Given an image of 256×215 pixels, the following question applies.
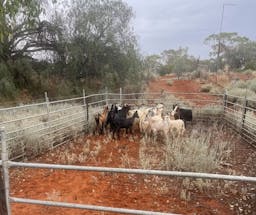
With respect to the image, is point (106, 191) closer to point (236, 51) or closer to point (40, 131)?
point (40, 131)

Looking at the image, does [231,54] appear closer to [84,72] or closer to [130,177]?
[84,72]

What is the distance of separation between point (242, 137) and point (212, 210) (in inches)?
174

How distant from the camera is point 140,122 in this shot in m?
8.09

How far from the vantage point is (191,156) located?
5.17 m

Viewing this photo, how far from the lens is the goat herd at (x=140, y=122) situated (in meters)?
7.49

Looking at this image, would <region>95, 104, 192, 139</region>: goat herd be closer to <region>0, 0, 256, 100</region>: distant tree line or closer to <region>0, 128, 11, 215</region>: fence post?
<region>0, 0, 256, 100</region>: distant tree line

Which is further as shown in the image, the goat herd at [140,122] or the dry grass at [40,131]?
the goat herd at [140,122]

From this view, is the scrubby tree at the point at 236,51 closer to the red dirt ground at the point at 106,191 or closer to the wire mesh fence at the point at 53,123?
the wire mesh fence at the point at 53,123

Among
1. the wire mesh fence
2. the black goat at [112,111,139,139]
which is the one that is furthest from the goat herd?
the wire mesh fence

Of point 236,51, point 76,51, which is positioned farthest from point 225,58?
point 76,51

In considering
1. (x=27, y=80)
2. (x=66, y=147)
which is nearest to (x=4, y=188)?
(x=66, y=147)

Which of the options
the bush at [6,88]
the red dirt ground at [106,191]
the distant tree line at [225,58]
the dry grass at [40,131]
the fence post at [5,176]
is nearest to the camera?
the fence post at [5,176]

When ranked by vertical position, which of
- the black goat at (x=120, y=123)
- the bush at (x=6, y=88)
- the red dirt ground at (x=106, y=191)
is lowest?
the red dirt ground at (x=106, y=191)

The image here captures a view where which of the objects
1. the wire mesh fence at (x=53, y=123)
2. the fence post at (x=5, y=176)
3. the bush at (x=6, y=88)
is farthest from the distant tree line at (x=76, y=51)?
the fence post at (x=5, y=176)
